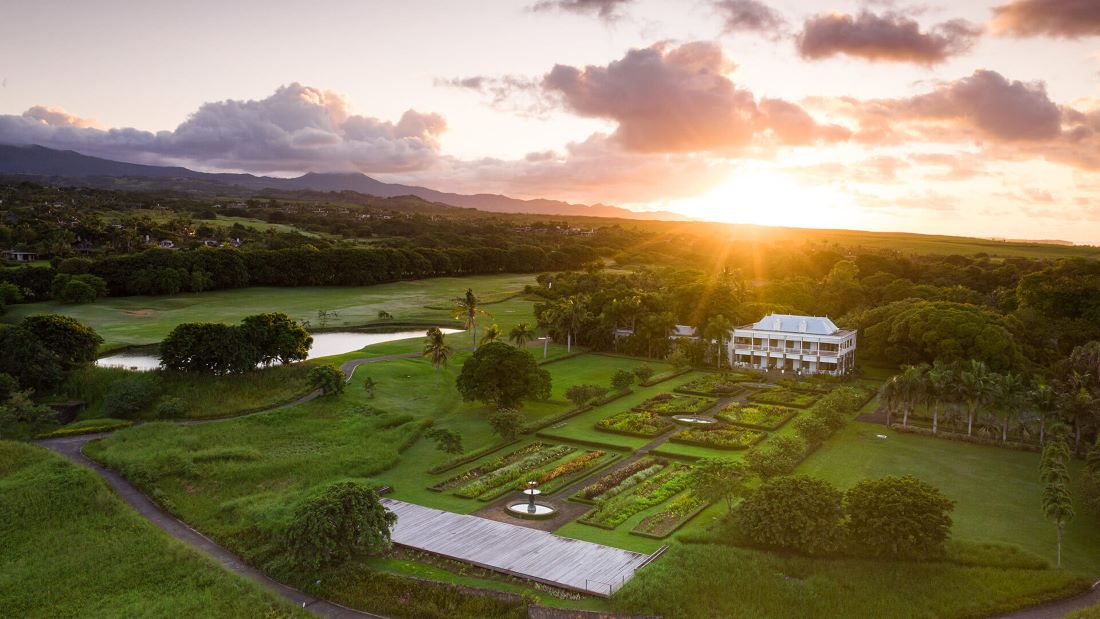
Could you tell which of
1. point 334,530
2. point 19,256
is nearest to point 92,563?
point 334,530

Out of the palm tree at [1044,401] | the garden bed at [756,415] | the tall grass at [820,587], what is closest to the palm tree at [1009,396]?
the palm tree at [1044,401]

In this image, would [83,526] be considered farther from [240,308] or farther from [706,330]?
[240,308]

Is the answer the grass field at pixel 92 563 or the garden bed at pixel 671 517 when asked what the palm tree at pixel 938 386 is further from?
the grass field at pixel 92 563

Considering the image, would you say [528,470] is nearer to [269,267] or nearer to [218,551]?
[218,551]

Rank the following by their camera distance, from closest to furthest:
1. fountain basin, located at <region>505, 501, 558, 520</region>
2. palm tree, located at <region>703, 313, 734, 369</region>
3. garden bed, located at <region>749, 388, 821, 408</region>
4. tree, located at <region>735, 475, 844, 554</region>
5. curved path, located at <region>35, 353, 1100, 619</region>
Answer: curved path, located at <region>35, 353, 1100, 619</region> → tree, located at <region>735, 475, 844, 554</region> → fountain basin, located at <region>505, 501, 558, 520</region> → garden bed, located at <region>749, 388, 821, 408</region> → palm tree, located at <region>703, 313, 734, 369</region>

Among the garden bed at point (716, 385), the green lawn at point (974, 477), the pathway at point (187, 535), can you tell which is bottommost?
the pathway at point (187, 535)

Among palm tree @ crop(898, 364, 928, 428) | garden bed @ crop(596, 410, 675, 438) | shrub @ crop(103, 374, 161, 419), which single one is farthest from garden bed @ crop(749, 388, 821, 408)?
shrub @ crop(103, 374, 161, 419)

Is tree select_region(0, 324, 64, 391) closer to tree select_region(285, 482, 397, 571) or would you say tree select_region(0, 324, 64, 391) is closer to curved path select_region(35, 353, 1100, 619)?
curved path select_region(35, 353, 1100, 619)
